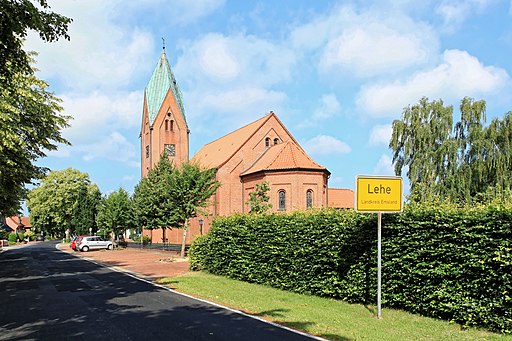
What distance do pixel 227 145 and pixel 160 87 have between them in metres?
11.4

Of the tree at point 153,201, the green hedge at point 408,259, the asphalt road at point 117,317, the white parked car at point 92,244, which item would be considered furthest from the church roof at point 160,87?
the green hedge at point 408,259

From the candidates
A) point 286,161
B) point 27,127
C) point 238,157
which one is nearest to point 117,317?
point 27,127

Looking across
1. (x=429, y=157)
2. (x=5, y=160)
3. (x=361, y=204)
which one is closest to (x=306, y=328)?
(x=361, y=204)

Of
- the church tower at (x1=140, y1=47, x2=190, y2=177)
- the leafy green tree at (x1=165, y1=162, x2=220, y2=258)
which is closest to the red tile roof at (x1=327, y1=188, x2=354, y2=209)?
the church tower at (x1=140, y1=47, x2=190, y2=177)

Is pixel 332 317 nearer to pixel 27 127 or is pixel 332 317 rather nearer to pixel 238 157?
pixel 27 127

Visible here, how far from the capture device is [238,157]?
48.7m

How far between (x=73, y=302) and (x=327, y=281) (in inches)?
284

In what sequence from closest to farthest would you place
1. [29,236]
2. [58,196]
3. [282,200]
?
[282,200], [58,196], [29,236]

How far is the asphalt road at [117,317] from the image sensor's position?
8375mm

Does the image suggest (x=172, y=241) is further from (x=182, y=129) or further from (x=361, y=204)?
(x=361, y=204)

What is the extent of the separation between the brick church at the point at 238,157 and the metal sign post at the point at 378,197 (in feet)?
73.8

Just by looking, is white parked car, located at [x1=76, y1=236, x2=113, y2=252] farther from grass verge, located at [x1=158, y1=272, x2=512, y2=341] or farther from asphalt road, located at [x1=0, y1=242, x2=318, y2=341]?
grass verge, located at [x1=158, y1=272, x2=512, y2=341]

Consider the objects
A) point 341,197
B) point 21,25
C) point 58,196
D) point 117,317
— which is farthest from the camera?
point 58,196

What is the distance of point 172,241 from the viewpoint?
188 feet
